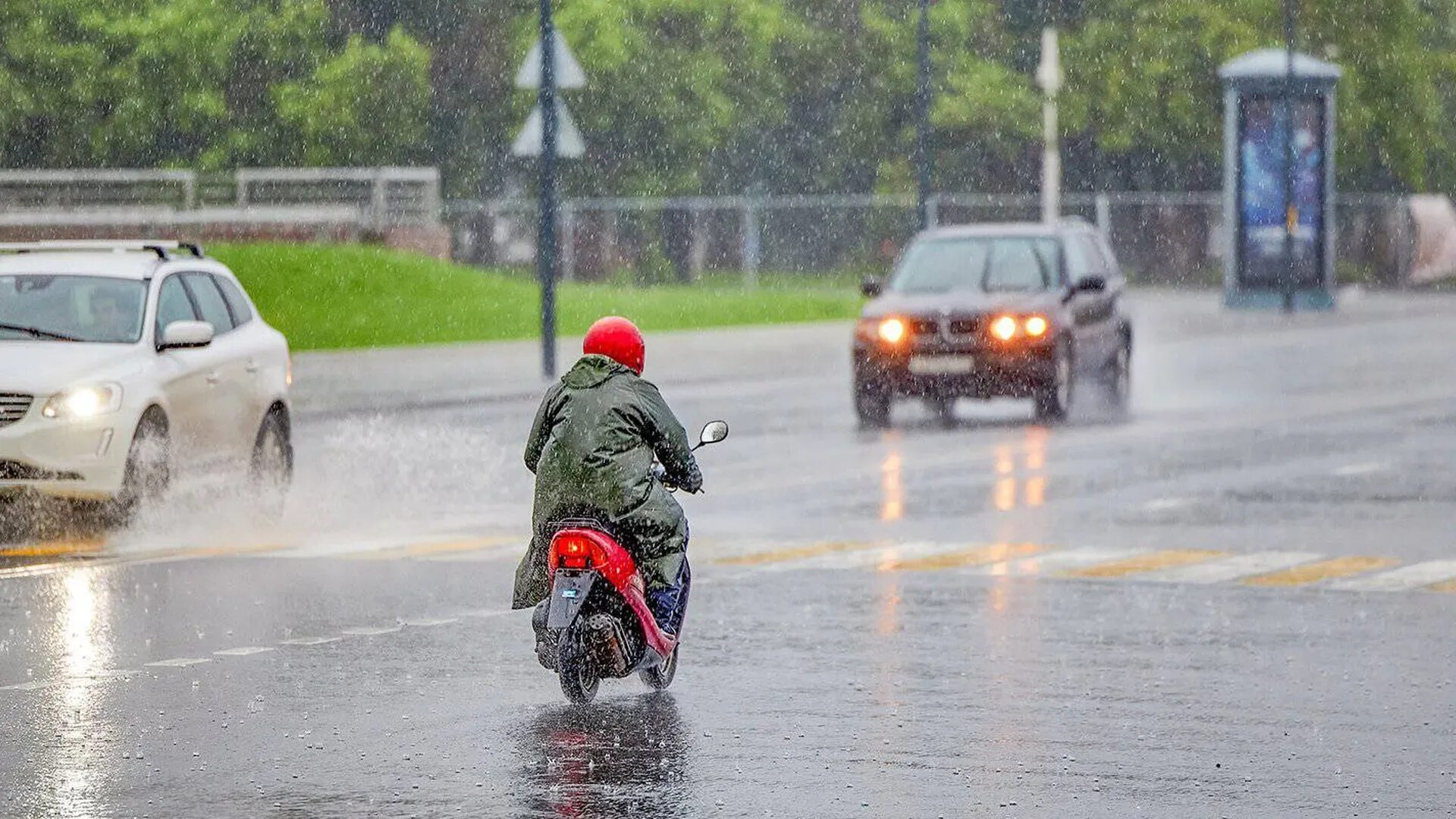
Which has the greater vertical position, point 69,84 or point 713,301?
point 69,84

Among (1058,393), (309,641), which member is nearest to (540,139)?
(1058,393)

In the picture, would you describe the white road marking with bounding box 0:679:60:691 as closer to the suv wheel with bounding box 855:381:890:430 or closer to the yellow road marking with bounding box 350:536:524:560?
the yellow road marking with bounding box 350:536:524:560

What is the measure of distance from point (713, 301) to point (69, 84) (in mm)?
14466

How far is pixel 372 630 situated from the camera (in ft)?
39.8

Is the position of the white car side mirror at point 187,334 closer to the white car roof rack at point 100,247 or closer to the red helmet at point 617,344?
the white car roof rack at point 100,247

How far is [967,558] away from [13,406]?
16.1 ft

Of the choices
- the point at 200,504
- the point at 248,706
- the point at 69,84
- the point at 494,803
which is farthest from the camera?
the point at 69,84

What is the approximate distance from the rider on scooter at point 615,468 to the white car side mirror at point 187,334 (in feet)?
20.6

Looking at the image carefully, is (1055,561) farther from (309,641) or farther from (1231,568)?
(309,641)

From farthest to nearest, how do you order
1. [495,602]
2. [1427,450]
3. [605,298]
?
[605,298]
[1427,450]
[495,602]

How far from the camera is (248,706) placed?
397 inches

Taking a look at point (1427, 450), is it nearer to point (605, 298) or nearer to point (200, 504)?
point (200, 504)

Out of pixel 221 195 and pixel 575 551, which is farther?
pixel 221 195

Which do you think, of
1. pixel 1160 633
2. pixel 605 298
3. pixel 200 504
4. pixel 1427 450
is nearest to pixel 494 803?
pixel 1160 633
